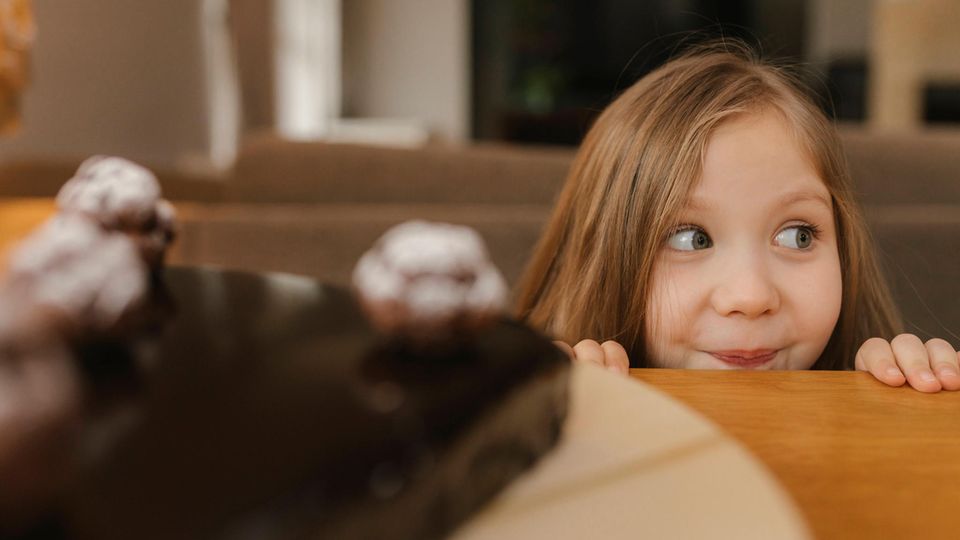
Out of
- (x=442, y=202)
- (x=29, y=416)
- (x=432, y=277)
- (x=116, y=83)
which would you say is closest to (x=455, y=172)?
(x=442, y=202)


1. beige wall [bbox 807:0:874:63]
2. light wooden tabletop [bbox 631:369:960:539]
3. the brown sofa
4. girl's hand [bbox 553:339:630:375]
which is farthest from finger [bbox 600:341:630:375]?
beige wall [bbox 807:0:874:63]

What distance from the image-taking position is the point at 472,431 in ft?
1.04

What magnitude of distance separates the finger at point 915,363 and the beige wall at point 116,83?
7.61 ft

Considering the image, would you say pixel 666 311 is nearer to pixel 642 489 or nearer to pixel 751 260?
pixel 751 260

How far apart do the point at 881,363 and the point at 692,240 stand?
37cm

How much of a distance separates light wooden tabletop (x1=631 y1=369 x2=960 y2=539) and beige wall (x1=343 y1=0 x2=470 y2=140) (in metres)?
6.76

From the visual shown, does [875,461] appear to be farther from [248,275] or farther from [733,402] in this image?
[248,275]

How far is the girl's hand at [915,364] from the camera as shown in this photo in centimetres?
64

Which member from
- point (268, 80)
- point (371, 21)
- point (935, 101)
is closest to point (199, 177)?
point (268, 80)

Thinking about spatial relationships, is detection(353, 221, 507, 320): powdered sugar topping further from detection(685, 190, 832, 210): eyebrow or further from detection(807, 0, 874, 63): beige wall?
detection(807, 0, 874, 63): beige wall

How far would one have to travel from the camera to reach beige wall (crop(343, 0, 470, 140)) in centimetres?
738

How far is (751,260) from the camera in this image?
3.15 ft

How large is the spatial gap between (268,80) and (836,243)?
3970 mm

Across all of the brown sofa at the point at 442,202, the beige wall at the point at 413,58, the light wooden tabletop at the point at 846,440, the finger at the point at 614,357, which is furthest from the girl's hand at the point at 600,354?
the beige wall at the point at 413,58
